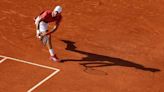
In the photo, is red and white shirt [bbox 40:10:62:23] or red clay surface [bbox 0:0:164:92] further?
red and white shirt [bbox 40:10:62:23]

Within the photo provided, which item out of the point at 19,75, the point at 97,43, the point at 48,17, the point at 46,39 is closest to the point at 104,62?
the point at 97,43

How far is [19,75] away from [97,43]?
13.1 ft

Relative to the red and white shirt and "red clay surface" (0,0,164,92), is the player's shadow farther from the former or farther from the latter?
the red and white shirt

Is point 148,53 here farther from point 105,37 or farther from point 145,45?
point 105,37

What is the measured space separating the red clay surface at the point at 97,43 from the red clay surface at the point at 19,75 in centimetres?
28

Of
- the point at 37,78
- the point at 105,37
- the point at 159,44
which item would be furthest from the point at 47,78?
the point at 159,44

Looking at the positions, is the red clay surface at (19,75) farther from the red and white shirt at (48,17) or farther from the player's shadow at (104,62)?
the red and white shirt at (48,17)

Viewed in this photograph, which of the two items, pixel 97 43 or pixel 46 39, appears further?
pixel 97 43

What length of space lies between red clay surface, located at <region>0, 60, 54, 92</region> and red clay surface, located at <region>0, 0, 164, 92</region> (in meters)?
0.28

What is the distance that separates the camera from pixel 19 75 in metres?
15.3

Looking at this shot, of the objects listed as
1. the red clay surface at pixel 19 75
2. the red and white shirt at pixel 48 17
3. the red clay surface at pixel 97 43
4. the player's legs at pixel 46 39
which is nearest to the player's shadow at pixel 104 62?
the red clay surface at pixel 97 43

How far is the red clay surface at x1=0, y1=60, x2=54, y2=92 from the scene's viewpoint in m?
14.6

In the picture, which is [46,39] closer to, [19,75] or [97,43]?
[19,75]

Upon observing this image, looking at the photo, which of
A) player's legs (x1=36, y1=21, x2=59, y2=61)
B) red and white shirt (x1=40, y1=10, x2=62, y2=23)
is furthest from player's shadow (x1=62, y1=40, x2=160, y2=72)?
red and white shirt (x1=40, y1=10, x2=62, y2=23)
